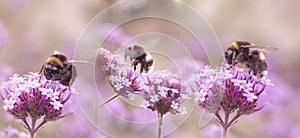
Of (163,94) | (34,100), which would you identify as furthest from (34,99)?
(163,94)

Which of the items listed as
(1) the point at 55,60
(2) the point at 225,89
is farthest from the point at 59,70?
(2) the point at 225,89

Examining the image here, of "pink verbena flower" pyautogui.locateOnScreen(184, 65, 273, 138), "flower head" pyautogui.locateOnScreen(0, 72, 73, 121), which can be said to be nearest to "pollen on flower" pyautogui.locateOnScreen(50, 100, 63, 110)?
"flower head" pyautogui.locateOnScreen(0, 72, 73, 121)

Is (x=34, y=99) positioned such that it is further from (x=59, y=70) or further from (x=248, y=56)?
(x=248, y=56)

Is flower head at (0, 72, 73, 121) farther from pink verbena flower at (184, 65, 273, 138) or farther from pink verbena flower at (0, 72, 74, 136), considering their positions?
pink verbena flower at (184, 65, 273, 138)

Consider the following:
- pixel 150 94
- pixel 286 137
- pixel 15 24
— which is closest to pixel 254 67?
pixel 150 94

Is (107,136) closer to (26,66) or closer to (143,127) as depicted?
(143,127)

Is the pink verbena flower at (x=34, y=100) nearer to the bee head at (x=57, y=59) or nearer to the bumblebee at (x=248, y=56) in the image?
the bee head at (x=57, y=59)
